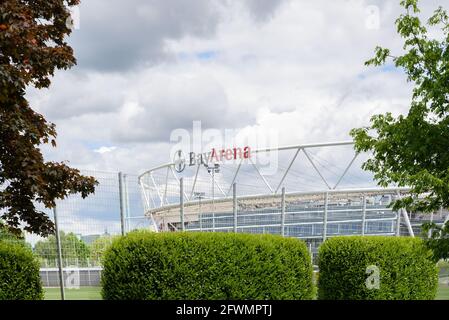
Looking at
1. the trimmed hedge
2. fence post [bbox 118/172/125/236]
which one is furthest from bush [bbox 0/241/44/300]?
the trimmed hedge

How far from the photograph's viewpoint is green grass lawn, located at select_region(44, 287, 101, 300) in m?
15.2

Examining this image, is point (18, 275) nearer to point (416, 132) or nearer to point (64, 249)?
point (64, 249)

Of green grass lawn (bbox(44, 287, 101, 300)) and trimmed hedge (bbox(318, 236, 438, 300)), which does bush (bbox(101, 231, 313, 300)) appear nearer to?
trimmed hedge (bbox(318, 236, 438, 300))

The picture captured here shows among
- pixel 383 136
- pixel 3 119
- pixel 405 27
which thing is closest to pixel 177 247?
pixel 3 119

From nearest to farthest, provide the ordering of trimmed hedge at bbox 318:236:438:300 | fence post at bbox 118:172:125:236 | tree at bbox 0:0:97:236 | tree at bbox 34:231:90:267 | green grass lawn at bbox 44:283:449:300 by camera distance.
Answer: tree at bbox 0:0:97:236 < fence post at bbox 118:172:125:236 < trimmed hedge at bbox 318:236:438:300 < tree at bbox 34:231:90:267 < green grass lawn at bbox 44:283:449:300

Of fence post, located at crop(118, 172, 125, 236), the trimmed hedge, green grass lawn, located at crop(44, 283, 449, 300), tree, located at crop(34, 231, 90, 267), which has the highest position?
fence post, located at crop(118, 172, 125, 236)

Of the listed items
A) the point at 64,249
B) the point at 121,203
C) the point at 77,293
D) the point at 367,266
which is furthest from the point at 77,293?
the point at 367,266

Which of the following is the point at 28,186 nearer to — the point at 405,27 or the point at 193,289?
the point at 193,289

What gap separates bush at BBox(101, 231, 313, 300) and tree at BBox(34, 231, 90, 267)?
3.32 m

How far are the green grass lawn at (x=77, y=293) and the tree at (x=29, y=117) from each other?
330 centimetres

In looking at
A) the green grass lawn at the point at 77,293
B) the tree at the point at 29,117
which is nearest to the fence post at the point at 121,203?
the tree at the point at 29,117

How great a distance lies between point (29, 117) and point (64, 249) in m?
3.94

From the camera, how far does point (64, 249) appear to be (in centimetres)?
1395
